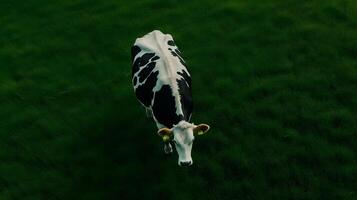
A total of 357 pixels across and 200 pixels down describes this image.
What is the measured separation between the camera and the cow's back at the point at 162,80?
7789 millimetres

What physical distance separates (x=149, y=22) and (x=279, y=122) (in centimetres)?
474

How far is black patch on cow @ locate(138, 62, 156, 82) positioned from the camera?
841cm

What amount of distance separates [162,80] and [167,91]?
245 millimetres

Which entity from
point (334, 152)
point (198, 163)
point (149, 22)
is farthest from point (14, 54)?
point (334, 152)

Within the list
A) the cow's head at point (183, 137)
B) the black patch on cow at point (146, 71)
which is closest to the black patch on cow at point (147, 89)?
the black patch on cow at point (146, 71)

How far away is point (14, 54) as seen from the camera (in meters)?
11.6

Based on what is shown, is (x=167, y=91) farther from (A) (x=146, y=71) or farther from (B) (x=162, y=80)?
(A) (x=146, y=71)

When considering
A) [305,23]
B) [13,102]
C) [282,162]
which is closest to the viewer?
[282,162]

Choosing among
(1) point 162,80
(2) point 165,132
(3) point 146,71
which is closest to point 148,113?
(3) point 146,71

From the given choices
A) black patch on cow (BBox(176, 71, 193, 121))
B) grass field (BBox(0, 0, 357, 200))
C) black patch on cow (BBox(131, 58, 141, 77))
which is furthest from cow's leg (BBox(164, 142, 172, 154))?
black patch on cow (BBox(131, 58, 141, 77))

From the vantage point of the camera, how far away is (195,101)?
31.9 ft

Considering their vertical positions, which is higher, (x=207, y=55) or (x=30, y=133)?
(x=207, y=55)

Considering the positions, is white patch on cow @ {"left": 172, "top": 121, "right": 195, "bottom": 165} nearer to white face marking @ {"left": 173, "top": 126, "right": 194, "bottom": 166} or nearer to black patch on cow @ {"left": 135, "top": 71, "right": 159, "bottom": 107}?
white face marking @ {"left": 173, "top": 126, "right": 194, "bottom": 166}

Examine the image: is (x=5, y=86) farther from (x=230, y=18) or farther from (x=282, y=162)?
(x=282, y=162)
